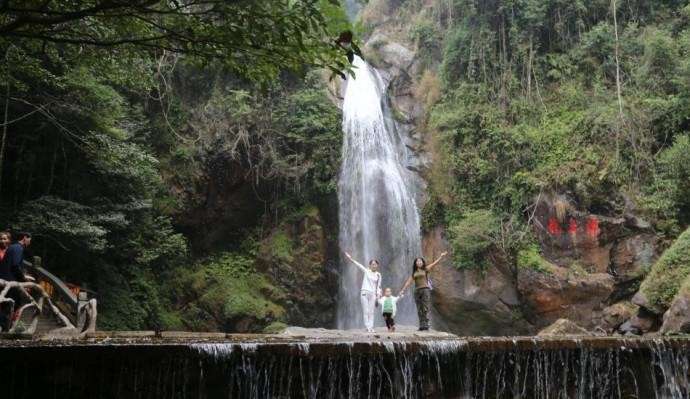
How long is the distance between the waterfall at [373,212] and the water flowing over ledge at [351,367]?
36.2ft

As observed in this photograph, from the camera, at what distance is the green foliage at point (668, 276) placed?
12.0 meters

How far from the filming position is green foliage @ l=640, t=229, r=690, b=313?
12.0 meters

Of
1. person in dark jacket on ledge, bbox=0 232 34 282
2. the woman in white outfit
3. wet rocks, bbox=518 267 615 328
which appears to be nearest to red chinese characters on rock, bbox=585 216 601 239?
wet rocks, bbox=518 267 615 328

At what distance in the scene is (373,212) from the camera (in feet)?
63.0

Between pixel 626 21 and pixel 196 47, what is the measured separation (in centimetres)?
1964

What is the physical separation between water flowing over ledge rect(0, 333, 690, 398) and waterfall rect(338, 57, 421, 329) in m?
11.0

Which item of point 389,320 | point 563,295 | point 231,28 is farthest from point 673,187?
point 231,28

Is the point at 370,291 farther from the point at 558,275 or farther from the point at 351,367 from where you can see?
the point at 558,275

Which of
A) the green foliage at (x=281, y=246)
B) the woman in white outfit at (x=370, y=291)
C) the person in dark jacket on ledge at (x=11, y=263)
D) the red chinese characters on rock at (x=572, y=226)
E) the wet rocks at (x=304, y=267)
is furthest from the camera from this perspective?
the green foliage at (x=281, y=246)

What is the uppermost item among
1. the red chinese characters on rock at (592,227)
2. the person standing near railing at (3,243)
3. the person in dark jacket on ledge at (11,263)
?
the red chinese characters on rock at (592,227)

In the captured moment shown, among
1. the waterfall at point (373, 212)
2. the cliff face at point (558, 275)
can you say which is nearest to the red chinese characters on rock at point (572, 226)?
the cliff face at point (558, 275)

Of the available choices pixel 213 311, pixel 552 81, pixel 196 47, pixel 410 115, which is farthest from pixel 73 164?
pixel 552 81

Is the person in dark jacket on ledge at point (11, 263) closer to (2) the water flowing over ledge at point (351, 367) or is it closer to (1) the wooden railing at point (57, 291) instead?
(2) the water flowing over ledge at point (351, 367)

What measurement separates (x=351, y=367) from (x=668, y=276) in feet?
30.4
